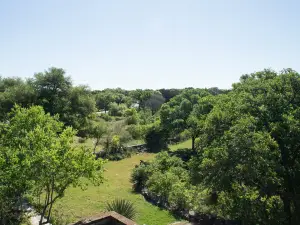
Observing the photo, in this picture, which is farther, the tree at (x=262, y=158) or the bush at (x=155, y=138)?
the bush at (x=155, y=138)

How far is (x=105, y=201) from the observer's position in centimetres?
1644

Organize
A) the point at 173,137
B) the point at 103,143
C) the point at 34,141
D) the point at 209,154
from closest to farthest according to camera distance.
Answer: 1. the point at 34,141
2. the point at 209,154
3. the point at 103,143
4. the point at 173,137

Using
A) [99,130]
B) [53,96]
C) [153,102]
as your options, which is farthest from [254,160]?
[153,102]

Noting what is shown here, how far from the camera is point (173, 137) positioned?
122ft

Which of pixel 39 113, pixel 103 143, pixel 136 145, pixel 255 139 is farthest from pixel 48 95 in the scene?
pixel 255 139

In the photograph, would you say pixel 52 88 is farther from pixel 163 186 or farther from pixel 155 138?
pixel 163 186

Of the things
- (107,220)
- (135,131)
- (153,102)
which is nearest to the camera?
(107,220)

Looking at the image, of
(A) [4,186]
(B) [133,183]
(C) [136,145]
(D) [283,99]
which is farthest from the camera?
(C) [136,145]

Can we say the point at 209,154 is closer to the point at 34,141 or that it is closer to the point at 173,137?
the point at 34,141

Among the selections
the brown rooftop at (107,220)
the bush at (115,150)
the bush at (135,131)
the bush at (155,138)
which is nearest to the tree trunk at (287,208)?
the brown rooftop at (107,220)

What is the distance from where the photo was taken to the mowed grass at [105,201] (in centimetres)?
1421

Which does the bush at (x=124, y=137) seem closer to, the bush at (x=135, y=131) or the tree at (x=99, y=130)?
the tree at (x=99, y=130)

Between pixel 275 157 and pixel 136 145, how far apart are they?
23466mm

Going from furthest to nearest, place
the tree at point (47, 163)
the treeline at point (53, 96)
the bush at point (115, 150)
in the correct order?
the bush at point (115, 150) < the treeline at point (53, 96) < the tree at point (47, 163)
